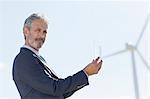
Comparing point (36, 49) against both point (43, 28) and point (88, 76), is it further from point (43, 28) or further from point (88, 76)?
point (88, 76)

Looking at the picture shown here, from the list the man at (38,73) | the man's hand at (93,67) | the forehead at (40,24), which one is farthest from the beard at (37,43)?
the man's hand at (93,67)

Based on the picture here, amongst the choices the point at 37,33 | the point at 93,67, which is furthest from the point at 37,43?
the point at 93,67

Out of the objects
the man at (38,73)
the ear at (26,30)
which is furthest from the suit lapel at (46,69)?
the ear at (26,30)

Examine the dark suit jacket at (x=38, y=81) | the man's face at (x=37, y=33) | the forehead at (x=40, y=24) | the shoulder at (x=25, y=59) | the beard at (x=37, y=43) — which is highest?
the forehead at (x=40, y=24)

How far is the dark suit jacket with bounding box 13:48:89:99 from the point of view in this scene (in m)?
3.96

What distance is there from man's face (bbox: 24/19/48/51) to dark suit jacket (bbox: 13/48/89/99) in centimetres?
10

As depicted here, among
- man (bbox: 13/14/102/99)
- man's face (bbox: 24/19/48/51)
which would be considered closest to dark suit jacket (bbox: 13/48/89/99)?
man (bbox: 13/14/102/99)

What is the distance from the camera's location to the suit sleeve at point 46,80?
156 inches

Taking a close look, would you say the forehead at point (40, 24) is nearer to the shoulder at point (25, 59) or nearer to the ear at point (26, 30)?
the ear at point (26, 30)

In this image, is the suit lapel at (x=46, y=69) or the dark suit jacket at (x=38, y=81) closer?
the dark suit jacket at (x=38, y=81)

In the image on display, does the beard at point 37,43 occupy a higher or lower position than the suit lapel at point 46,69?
higher

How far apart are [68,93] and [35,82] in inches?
13.6

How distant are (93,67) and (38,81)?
493 millimetres

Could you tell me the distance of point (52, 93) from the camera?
13.0 ft
